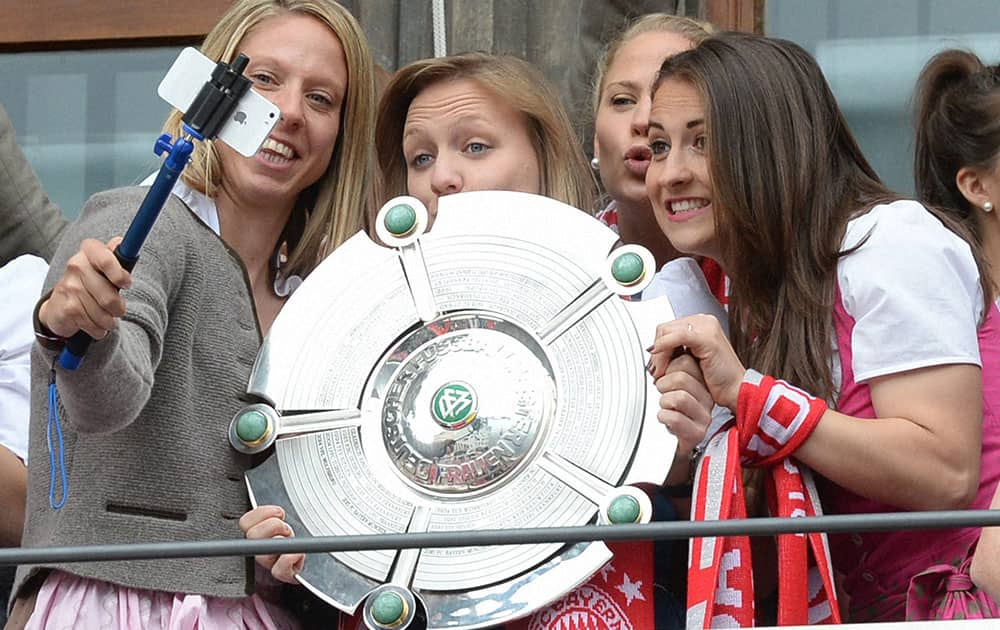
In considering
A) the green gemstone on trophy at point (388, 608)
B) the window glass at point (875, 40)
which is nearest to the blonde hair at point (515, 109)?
the green gemstone on trophy at point (388, 608)

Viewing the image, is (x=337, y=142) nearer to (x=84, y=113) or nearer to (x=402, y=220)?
(x=402, y=220)

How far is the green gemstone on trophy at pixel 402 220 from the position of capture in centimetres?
266

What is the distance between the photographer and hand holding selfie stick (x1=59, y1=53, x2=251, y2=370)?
2254 millimetres

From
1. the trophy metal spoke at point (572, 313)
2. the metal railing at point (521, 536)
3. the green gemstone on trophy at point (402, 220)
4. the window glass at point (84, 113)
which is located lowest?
the window glass at point (84, 113)

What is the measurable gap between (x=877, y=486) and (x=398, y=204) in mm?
662

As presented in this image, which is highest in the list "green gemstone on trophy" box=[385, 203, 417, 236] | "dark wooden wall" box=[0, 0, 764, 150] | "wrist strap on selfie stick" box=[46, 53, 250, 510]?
"wrist strap on selfie stick" box=[46, 53, 250, 510]

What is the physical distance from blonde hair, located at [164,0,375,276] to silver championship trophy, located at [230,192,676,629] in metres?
0.23

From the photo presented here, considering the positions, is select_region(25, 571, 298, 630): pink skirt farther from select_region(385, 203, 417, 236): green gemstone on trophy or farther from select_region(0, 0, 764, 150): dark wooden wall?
select_region(0, 0, 764, 150): dark wooden wall

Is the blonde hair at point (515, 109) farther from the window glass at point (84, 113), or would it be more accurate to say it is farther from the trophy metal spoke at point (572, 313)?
the window glass at point (84, 113)

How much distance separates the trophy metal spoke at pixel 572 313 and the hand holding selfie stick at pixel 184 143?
501 millimetres

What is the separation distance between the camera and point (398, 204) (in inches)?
105

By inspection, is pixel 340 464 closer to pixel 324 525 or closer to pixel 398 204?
pixel 324 525

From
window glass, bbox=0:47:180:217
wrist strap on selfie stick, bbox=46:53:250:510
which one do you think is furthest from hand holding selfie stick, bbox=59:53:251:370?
window glass, bbox=0:47:180:217

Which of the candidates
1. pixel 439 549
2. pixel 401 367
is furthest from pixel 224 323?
pixel 439 549
